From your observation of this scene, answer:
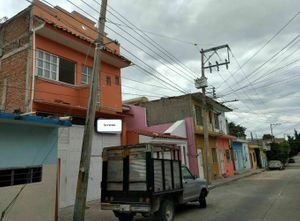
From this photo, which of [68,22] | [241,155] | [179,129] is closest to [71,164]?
[68,22]

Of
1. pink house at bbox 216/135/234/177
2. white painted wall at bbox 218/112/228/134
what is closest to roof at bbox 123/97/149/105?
pink house at bbox 216/135/234/177

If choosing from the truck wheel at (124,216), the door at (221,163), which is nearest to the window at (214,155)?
the door at (221,163)

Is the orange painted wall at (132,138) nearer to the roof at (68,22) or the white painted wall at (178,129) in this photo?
the roof at (68,22)

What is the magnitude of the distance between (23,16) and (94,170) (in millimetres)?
8121

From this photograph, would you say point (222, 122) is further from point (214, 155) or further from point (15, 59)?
point (15, 59)

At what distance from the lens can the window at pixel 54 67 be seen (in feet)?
48.8

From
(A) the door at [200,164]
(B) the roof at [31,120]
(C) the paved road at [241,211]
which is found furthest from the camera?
(A) the door at [200,164]

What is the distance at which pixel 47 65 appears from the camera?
50.0ft

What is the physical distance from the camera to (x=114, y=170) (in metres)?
10.9

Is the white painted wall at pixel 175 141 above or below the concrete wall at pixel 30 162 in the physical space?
above

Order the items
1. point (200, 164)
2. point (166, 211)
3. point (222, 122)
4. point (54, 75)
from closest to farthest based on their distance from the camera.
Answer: point (166, 211)
point (54, 75)
point (200, 164)
point (222, 122)

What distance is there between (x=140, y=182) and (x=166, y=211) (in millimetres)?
1330

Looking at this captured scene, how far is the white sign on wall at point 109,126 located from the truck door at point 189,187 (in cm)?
551

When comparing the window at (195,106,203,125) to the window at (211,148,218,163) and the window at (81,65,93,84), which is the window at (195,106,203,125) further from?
the window at (81,65,93,84)
